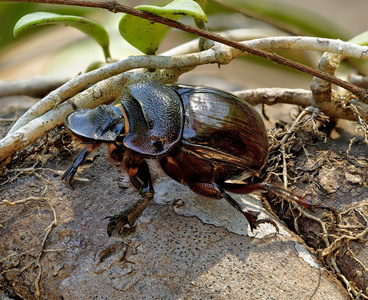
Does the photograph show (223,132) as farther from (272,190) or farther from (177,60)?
(177,60)

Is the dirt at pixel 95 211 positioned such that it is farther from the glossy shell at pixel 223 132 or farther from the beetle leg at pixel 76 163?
the glossy shell at pixel 223 132

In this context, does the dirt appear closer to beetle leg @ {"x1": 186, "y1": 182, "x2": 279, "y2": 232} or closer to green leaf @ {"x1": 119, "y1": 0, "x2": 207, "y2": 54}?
beetle leg @ {"x1": 186, "y1": 182, "x2": 279, "y2": 232}

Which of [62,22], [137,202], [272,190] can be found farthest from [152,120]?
[62,22]

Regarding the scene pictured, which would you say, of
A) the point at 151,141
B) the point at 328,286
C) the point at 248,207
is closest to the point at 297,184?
the point at 248,207

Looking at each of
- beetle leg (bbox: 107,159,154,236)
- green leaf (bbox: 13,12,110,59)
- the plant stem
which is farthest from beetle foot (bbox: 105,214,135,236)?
green leaf (bbox: 13,12,110,59)

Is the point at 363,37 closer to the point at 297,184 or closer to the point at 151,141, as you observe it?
the point at 297,184

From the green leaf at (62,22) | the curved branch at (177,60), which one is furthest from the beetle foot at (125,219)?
the green leaf at (62,22)
